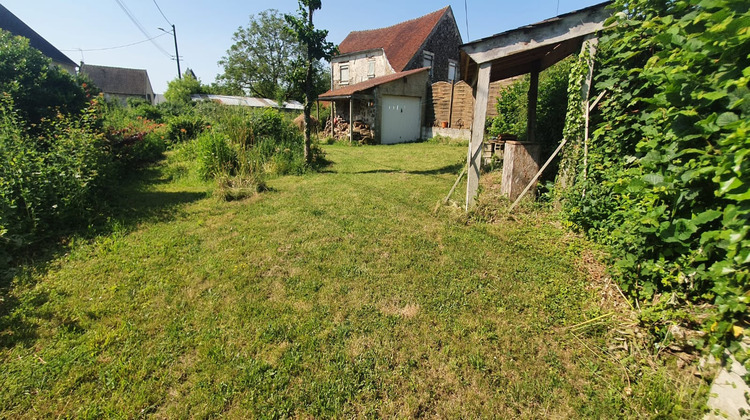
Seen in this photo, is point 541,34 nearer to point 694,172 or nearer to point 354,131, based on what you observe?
point 694,172

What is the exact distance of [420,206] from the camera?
5523mm

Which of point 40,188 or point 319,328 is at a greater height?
point 40,188

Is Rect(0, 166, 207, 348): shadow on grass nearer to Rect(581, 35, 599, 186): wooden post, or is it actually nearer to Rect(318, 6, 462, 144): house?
Rect(581, 35, 599, 186): wooden post

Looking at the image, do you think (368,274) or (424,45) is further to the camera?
(424,45)

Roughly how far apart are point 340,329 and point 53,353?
2121 millimetres

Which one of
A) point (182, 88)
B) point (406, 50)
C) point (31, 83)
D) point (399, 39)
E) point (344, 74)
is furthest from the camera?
point (182, 88)

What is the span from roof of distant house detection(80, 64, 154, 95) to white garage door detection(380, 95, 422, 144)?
38661 mm

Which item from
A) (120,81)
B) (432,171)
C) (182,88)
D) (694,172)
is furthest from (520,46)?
(120,81)

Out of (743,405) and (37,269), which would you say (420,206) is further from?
(37,269)

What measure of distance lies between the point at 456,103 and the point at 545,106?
863cm

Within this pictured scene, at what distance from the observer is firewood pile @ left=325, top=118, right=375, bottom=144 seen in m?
15.3

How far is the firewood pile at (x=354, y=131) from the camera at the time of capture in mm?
15341

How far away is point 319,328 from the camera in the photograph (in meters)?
2.55

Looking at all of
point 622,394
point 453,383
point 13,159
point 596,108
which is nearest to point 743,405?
point 622,394
